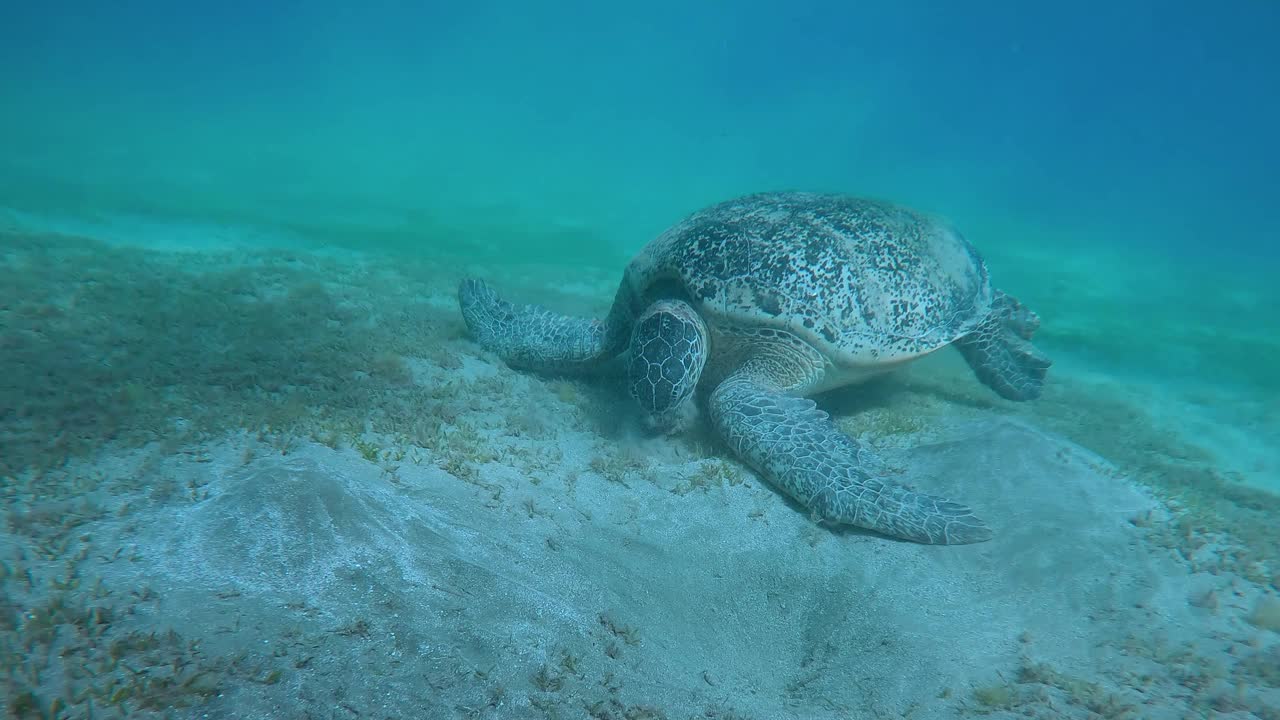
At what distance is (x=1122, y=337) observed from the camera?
1171 cm

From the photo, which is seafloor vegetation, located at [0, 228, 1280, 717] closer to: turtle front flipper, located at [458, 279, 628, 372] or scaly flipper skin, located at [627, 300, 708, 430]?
turtle front flipper, located at [458, 279, 628, 372]

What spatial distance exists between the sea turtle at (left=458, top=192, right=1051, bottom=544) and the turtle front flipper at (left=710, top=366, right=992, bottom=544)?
0.5 inches

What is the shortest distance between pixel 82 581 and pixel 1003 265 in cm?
2314

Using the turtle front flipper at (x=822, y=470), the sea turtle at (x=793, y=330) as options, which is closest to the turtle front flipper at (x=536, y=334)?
the sea turtle at (x=793, y=330)

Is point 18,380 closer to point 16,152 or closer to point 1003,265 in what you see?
point 1003,265

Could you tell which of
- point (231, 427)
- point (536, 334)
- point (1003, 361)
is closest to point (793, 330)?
point (536, 334)

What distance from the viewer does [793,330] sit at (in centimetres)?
533

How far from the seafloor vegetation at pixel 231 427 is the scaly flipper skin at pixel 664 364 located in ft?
1.55

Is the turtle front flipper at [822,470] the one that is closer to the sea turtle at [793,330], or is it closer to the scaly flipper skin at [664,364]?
the sea turtle at [793,330]

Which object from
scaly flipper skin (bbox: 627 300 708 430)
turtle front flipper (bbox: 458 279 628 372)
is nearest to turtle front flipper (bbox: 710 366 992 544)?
scaly flipper skin (bbox: 627 300 708 430)

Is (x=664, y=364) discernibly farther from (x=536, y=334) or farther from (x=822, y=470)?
(x=536, y=334)

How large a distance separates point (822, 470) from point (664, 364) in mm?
1599

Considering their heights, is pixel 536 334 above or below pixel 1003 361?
below

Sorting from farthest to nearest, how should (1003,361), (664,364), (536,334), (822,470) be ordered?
(1003,361), (536,334), (664,364), (822,470)
